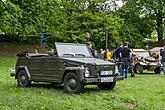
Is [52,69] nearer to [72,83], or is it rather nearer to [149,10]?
[72,83]

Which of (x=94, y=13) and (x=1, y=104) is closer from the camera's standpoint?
(x=1, y=104)

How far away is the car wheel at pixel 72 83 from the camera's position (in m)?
12.9

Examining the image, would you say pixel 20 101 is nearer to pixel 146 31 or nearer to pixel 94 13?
pixel 94 13

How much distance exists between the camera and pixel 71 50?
14.4m

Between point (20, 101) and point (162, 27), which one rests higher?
point (162, 27)

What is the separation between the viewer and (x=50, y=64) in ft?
45.8

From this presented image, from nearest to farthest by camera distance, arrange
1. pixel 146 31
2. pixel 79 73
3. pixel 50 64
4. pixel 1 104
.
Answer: pixel 1 104 → pixel 79 73 → pixel 50 64 → pixel 146 31

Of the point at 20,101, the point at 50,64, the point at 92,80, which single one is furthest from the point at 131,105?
the point at 50,64

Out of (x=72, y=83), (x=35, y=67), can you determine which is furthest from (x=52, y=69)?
(x=72, y=83)

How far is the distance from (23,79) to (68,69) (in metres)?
2.62

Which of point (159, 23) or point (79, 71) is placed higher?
point (159, 23)

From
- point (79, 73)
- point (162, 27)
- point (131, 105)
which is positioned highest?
point (162, 27)

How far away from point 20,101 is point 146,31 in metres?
41.5

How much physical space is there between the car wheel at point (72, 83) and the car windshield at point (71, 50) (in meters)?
1.01
